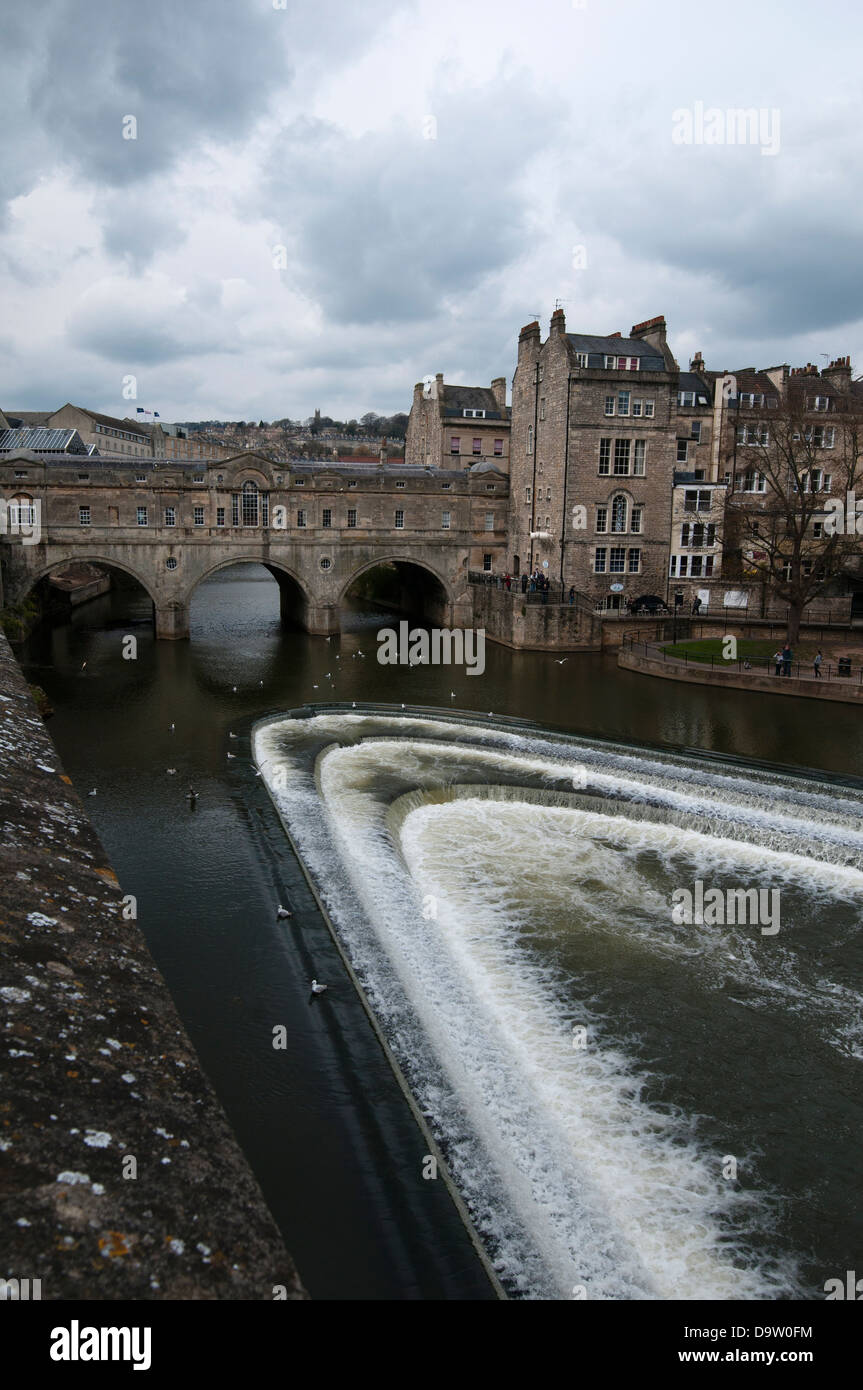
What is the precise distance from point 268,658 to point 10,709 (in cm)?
2891

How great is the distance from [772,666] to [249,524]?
25916mm

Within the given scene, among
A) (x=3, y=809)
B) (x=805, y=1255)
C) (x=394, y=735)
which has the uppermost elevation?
(x=3, y=809)

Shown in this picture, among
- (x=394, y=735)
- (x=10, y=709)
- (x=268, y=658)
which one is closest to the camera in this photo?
(x=10, y=709)

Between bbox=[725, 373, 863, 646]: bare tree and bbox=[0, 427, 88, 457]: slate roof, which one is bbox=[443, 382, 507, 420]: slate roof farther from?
bbox=[0, 427, 88, 457]: slate roof

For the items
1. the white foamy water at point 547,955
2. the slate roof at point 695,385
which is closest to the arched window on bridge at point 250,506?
the white foamy water at point 547,955

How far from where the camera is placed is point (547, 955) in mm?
14516

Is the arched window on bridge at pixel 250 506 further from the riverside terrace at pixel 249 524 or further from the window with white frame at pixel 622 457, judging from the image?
the window with white frame at pixel 622 457

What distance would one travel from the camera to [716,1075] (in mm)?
11805

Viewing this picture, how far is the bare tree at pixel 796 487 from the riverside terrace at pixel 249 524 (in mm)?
13324

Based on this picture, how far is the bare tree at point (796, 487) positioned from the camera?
40594mm

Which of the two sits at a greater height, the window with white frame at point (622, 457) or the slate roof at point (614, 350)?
the slate roof at point (614, 350)

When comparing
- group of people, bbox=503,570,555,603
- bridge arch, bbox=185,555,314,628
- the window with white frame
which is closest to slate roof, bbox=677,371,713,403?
the window with white frame
